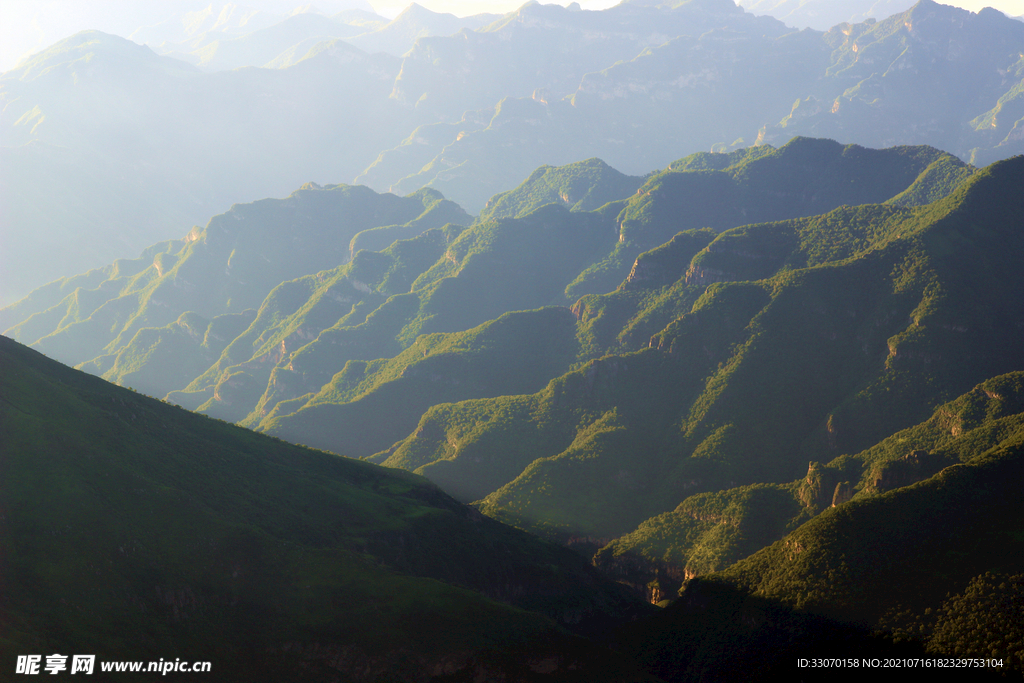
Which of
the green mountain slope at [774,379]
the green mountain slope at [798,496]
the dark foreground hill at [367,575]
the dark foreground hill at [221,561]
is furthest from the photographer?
the green mountain slope at [774,379]

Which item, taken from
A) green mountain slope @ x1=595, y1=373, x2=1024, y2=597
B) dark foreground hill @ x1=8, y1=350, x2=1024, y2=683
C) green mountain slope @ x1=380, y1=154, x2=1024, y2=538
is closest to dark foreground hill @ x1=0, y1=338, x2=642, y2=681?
dark foreground hill @ x1=8, y1=350, x2=1024, y2=683

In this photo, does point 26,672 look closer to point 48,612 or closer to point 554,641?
point 48,612

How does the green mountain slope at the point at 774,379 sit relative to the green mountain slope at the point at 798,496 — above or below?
above

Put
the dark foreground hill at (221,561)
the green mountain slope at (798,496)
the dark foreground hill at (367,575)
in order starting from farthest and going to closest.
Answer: the green mountain slope at (798,496), the dark foreground hill at (367,575), the dark foreground hill at (221,561)

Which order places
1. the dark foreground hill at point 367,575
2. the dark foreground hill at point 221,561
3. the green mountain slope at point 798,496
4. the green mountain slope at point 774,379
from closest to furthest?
the dark foreground hill at point 221,561 < the dark foreground hill at point 367,575 < the green mountain slope at point 798,496 < the green mountain slope at point 774,379

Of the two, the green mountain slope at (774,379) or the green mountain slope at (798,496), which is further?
the green mountain slope at (774,379)

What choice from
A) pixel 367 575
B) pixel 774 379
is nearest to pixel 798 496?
pixel 774 379

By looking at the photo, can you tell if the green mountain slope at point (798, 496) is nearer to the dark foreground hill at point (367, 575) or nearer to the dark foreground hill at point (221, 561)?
the dark foreground hill at point (367, 575)

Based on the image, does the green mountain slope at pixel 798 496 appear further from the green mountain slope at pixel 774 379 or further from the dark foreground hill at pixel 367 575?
the green mountain slope at pixel 774 379

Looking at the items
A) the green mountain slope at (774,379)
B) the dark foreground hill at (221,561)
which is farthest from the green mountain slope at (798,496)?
the dark foreground hill at (221,561)

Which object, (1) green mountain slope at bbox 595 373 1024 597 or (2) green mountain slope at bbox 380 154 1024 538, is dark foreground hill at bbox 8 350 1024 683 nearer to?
(1) green mountain slope at bbox 595 373 1024 597
